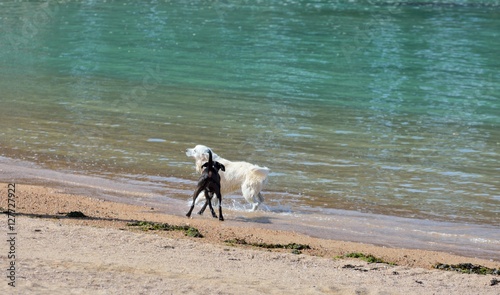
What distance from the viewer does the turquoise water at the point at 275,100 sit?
53.1 feet

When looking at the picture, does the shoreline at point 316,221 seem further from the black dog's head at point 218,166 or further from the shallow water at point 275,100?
the black dog's head at point 218,166

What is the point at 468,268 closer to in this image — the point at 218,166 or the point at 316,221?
the point at 316,221

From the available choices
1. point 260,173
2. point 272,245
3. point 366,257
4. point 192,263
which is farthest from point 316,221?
point 192,263

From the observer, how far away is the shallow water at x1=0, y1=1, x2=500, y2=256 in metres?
16.1

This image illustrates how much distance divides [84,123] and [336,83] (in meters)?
9.45

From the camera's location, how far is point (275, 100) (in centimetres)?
2422

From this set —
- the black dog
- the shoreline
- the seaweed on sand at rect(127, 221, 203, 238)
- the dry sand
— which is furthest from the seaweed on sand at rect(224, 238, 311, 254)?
the black dog

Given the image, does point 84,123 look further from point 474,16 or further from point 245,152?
point 474,16

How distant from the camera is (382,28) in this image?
41.0m

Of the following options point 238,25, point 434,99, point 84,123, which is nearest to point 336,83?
point 434,99

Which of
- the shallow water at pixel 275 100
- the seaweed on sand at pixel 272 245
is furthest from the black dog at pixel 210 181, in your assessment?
the seaweed on sand at pixel 272 245

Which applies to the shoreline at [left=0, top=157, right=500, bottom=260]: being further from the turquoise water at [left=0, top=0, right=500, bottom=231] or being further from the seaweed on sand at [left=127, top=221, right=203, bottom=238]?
the seaweed on sand at [left=127, top=221, right=203, bottom=238]

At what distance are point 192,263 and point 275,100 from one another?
14.4m

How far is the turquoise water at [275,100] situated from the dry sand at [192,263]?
2658 millimetres
